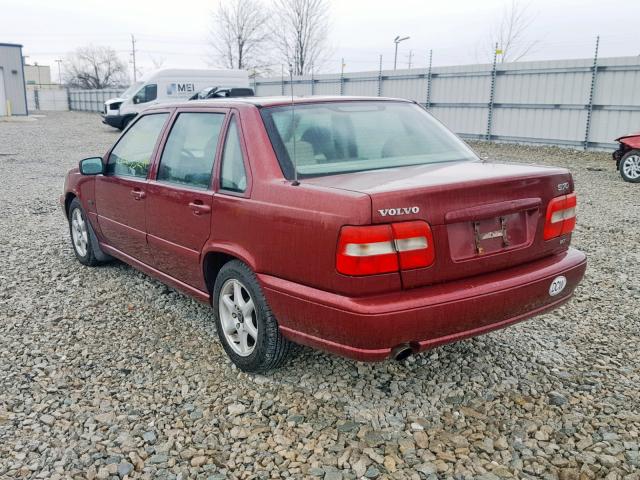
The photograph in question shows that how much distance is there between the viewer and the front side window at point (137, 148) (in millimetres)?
4266

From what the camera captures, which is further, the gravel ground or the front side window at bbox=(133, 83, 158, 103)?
the front side window at bbox=(133, 83, 158, 103)

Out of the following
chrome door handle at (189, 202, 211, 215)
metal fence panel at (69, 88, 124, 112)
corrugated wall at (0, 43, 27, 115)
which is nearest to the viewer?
chrome door handle at (189, 202, 211, 215)

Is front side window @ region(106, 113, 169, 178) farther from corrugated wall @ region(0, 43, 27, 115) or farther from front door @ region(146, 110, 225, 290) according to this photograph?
corrugated wall @ region(0, 43, 27, 115)

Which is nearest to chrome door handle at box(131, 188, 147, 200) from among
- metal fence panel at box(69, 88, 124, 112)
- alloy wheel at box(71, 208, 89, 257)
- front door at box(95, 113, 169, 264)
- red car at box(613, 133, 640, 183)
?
front door at box(95, 113, 169, 264)

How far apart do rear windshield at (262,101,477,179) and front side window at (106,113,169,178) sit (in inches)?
49.5

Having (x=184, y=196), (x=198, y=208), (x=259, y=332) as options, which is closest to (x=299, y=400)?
(x=259, y=332)

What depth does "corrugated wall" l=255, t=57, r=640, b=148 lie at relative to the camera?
1534 centimetres

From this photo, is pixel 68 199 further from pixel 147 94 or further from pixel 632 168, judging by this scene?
pixel 147 94

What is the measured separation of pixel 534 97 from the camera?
1730cm

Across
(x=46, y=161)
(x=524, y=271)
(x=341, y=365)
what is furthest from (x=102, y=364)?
(x=46, y=161)

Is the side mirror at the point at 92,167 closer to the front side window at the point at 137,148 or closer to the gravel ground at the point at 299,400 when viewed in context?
the front side window at the point at 137,148

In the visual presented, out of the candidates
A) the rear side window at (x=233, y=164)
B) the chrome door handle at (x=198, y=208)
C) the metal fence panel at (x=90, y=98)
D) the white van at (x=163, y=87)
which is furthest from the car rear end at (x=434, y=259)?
the metal fence panel at (x=90, y=98)

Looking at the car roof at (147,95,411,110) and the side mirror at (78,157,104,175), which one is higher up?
the car roof at (147,95,411,110)

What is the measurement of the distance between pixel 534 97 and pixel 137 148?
15.3 metres
